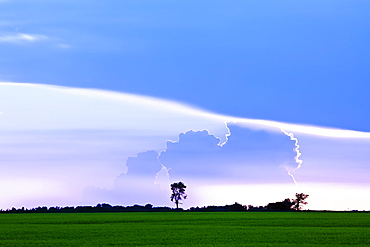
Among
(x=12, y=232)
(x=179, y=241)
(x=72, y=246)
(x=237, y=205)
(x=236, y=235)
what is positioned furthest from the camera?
(x=237, y=205)

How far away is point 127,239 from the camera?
37.0 meters

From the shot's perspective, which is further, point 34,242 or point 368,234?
point 368,234

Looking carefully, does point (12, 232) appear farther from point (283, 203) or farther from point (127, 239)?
point (283, 203)

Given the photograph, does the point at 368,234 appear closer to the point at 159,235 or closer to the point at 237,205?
the point at 159,235

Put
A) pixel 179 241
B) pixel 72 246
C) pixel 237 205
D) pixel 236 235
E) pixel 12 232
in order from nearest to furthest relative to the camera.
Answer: pixel 72 246
pixel 179 241
pixel 236 235
pixel 12 232
pixel 237 205

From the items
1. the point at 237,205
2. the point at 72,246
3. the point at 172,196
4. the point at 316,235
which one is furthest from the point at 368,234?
the point at 172,196

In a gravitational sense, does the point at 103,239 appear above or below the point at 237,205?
below

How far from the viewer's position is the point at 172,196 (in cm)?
Result: 11419

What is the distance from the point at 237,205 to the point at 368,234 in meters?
66.7

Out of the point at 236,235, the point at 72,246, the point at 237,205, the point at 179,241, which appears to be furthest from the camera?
the point at 237,205

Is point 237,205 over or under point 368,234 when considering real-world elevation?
over

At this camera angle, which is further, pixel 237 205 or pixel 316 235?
pixel 237 205

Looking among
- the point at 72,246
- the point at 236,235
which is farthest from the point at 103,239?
the point at 236,235

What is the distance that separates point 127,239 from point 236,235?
26.0 feet
